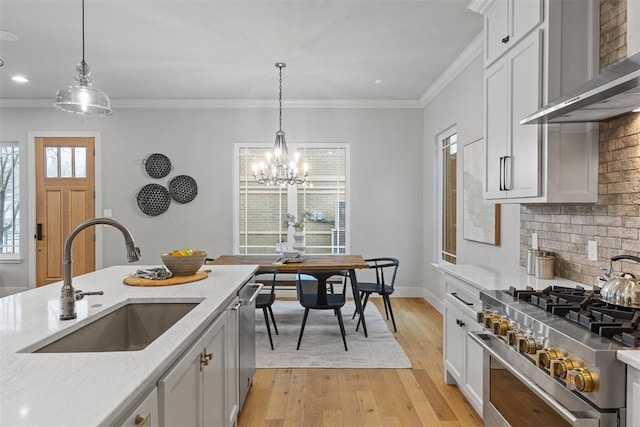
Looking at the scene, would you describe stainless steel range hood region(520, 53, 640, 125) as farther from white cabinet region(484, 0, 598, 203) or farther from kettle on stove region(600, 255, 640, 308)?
kettle on stove region(600, 255, 640, 308)

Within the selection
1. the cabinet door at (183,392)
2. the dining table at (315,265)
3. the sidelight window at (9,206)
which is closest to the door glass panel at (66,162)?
the sidelight window at (9,206)

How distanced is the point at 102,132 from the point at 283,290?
3436 millimetres

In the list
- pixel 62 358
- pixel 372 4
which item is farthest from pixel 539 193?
pixel 62 358

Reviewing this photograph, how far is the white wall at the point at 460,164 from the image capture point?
10.1 feet

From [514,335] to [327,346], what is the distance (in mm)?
2228

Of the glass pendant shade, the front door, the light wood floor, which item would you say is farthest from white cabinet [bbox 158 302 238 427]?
the front door

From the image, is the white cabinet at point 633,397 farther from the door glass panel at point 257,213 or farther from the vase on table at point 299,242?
the door glass panel at point 257,213

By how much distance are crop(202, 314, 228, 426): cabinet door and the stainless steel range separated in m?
1.24

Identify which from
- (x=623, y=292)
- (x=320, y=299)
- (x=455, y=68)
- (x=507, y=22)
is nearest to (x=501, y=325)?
(x=623, y=292)

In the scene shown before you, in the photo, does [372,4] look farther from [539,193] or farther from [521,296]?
[521,296]

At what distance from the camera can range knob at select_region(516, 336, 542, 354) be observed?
1.42m

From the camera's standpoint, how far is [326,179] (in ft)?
18.3

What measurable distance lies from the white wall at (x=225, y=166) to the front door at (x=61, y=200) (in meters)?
0.20

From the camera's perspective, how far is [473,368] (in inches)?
87.0
